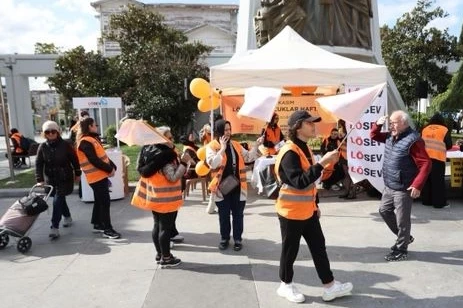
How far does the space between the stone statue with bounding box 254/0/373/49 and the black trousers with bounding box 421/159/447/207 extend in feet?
16.9

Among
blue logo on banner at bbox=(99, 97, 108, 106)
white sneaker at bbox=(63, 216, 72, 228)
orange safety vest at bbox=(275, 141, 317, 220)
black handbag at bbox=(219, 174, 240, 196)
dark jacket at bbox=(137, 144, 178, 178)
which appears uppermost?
blue logo on banner at bbox=(99, 97, 108, 106)

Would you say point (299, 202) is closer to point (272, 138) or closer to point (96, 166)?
point (96, 166)

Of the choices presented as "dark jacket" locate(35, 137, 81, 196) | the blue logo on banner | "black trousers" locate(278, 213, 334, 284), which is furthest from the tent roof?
the blue logo on banner

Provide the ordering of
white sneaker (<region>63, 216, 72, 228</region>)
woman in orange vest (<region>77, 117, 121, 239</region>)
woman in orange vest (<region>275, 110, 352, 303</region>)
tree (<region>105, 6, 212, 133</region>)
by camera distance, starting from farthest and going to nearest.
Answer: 1. tree (<region>105, 6, 212, 133</region>)
2. white sneaker (<region>63, 216, 72, 228</region>)
3. woman in orange vest (<region>77, 117, 121, 239</region>)
4. woman in orange vest (<region>275, 110, 352, 303</region>)

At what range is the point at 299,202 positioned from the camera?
4062 millimetres

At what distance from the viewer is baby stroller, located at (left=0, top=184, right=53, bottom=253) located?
614cm

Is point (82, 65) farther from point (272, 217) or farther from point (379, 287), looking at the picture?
point (379, 287)

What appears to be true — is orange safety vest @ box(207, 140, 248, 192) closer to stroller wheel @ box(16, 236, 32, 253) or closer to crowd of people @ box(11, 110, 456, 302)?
crowd of people @ box(11, 110, 456, 302)

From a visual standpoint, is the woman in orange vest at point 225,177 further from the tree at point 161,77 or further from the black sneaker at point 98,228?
the tree at point 161,77

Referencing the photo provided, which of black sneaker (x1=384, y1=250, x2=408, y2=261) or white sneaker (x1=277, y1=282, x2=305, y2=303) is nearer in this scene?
white sneaker (x1=277, y1=282, x2=305, y2=303)

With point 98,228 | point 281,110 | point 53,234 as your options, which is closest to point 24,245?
point 53,234

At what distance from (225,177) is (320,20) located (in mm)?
7597

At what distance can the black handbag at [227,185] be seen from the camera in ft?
18.7

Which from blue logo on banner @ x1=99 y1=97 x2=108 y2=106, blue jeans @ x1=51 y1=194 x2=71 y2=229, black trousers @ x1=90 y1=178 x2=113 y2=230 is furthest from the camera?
blue logo on banner @ x1=99 y1=97 x2=108 y2=106
